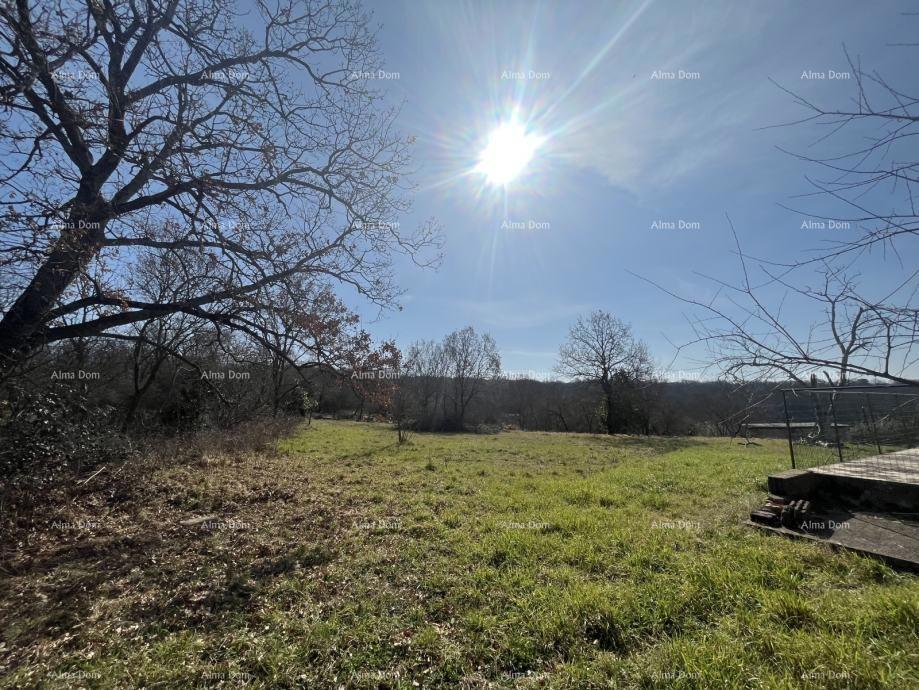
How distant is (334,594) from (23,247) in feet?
17.3

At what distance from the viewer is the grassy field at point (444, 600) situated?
2.64 metres

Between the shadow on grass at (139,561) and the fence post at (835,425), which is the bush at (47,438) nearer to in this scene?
the shadow on grass at (139,561)

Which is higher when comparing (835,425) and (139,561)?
(835,425)

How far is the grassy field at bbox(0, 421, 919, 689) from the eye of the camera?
264cm

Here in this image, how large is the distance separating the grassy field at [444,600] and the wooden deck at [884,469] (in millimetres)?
1220

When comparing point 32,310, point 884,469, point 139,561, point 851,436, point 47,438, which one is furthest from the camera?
point 851,436

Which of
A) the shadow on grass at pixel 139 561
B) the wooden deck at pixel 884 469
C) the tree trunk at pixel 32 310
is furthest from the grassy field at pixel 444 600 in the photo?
the tree trunk at pixel 32 310

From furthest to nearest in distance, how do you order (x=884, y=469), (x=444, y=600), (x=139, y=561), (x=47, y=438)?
(x=47, y=438) < (x=884, y=469) < (x=139, y=561) < (x=444, y=600)

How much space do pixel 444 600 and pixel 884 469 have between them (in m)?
7.12

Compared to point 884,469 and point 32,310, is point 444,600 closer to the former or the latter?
point 884,469

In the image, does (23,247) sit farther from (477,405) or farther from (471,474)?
(477,405)

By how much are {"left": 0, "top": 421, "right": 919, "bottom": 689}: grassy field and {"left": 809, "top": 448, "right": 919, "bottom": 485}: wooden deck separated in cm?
122

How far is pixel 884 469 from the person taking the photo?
5.66 m

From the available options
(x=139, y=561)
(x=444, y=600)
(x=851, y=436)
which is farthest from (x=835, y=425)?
(x=139, y=561)
